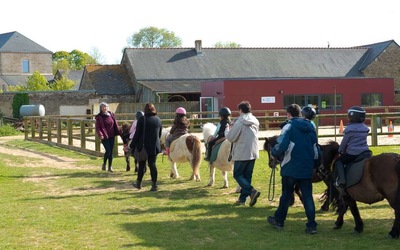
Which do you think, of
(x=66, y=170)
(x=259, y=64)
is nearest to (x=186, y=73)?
(x=259, y=64)

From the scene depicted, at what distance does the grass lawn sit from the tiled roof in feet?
127

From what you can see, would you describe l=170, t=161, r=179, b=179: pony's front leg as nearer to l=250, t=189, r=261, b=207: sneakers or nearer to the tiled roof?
l=250, t=189, r=261, b=207: sneakers

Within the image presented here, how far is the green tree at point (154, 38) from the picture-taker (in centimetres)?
9775

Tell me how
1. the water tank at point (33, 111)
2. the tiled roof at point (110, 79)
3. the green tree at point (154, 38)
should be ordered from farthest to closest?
the green tree at point (154, 38)
the tiled roof at point (110, 79)
the water tank at point (33, 111)

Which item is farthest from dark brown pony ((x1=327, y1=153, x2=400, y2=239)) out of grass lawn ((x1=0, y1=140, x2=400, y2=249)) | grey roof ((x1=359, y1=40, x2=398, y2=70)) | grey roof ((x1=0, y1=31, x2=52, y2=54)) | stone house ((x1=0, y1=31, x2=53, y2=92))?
grey roof ((x1=0, y1=31, x2=52, y2=54))

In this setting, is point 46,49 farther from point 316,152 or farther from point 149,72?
point 316,152

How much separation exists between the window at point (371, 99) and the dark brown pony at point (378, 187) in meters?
36.6

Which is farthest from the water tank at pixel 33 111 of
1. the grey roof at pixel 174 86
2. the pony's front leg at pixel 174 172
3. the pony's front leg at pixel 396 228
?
the pony's front leg at pixel 396 228

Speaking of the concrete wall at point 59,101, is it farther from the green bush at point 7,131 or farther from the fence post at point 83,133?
the fence post at point 83,133

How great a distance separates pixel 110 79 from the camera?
54.5m

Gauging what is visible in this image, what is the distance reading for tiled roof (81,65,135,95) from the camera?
53031 mm

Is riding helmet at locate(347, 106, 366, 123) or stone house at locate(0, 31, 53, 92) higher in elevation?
stone house at locate(0, 31, 53, 92)

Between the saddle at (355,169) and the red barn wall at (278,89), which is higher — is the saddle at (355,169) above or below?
below

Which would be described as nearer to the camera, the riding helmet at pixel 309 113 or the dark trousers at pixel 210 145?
the riding helmet at pixel 309 113
